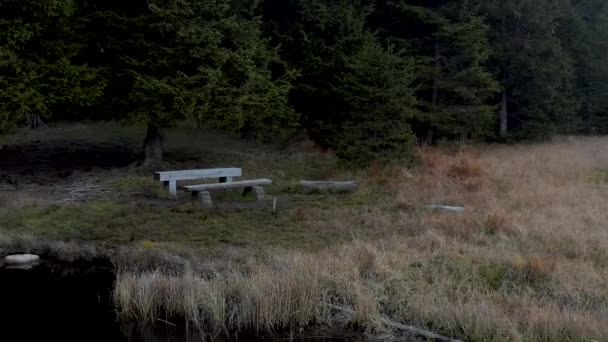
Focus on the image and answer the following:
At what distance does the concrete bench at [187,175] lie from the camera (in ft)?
37.4

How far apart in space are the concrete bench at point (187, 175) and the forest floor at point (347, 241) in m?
0.36

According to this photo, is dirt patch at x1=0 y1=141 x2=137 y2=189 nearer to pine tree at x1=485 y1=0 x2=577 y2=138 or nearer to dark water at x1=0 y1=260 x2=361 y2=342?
dark water at x1=0 y1=260 x2=361 y2=342

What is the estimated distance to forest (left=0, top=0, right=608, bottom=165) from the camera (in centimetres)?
1370

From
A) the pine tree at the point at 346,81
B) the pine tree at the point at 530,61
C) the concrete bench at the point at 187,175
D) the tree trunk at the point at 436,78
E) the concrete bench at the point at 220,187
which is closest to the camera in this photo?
the concrete bench at the point at 220,187

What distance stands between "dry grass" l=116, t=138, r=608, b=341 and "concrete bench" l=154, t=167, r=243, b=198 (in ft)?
12.9

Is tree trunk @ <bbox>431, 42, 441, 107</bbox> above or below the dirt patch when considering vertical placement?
above

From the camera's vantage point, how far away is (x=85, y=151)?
1720 cm

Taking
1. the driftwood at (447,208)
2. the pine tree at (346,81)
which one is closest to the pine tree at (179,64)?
the pine tree at (346,81)

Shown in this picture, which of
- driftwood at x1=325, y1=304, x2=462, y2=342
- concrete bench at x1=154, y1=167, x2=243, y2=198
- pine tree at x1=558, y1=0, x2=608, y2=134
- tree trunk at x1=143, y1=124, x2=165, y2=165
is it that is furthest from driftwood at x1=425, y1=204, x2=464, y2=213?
pine tree at x1=558, y1=0, x2=608, y2=134

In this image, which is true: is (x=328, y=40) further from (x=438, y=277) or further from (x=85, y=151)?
(x=438, y=277)

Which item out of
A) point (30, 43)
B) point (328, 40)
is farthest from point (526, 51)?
point (30, 43)

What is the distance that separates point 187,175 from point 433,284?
673cm

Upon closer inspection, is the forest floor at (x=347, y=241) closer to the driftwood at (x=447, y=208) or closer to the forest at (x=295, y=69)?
the driftwood at (x=447, y=208)

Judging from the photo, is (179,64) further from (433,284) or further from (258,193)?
(433,284)
